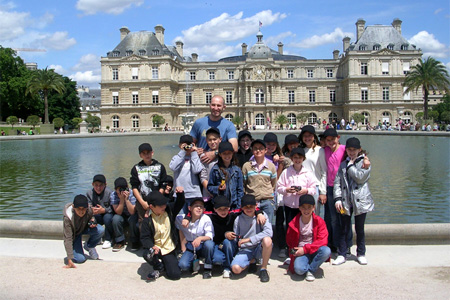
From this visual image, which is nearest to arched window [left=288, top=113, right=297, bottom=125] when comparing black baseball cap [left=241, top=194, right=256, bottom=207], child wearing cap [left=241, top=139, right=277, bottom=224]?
child wearing cap [left=241, top=139, right=277, bottom=224]

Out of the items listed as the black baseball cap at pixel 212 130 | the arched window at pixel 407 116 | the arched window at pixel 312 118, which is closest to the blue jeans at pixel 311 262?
the black baseball cap at pixel 212 130

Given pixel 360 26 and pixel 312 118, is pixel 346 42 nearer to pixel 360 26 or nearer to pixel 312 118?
pixel 360 26

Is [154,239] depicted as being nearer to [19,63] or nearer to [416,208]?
[416,208]

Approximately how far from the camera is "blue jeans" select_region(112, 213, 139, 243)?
629 centimetres

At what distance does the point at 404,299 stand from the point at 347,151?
6.78ft

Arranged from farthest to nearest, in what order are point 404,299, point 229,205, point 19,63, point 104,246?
point 19,63, point 104,246, point 229,205, point 404,299

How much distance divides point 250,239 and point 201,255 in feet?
2.33

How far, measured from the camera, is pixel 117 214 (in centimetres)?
650

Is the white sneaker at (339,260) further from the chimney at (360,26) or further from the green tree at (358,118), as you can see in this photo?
the chimney at (360,26)

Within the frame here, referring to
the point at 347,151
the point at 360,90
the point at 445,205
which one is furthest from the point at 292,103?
the point at 347,151

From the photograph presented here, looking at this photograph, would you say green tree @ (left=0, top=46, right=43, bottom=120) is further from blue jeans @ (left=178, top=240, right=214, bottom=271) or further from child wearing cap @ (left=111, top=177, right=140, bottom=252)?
blue jeans @ (left=178, top=240, right=214, bottom=271)

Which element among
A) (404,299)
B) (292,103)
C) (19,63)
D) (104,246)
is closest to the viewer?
(404,299)

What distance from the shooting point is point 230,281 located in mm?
5168

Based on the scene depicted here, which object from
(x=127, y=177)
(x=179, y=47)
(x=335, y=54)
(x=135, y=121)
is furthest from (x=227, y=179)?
(x=179, y=47)
